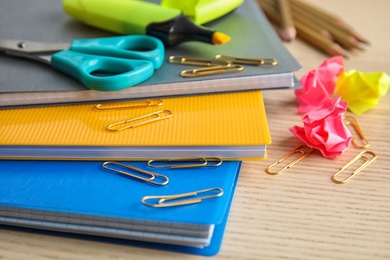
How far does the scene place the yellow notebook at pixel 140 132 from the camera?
2.27 feet

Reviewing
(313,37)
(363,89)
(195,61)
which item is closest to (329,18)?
(313,37)

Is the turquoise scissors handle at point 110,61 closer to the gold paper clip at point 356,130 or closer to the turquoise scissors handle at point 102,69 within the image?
the turquoise scissors handle at point 102,69

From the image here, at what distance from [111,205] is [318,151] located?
0.33 m

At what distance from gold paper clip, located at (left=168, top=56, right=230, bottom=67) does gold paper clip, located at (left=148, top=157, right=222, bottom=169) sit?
0.67 feet

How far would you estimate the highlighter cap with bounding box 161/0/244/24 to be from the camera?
3.01ft

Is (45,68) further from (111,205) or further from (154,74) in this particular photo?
(111,205)

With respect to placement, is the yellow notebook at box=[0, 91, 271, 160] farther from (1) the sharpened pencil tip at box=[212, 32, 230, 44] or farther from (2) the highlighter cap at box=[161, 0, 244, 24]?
(2) the highlighter cap at box=[161, 0, 244, 24]

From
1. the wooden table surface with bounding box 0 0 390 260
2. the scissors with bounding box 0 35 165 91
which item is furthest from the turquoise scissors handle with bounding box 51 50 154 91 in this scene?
the wooden table surface with bounding box 0 0 390 260

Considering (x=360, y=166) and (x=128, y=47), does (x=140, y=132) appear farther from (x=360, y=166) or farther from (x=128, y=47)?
(x=360, y=166)

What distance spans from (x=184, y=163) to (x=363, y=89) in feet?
1.21

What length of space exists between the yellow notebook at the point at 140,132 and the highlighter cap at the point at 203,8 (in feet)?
0.73

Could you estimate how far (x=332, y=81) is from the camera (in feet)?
2.88

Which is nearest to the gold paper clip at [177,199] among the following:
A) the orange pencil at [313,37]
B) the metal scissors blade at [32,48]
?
the metal scissors blade at [32,48]

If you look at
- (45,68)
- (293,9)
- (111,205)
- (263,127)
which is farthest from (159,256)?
(293,9)
